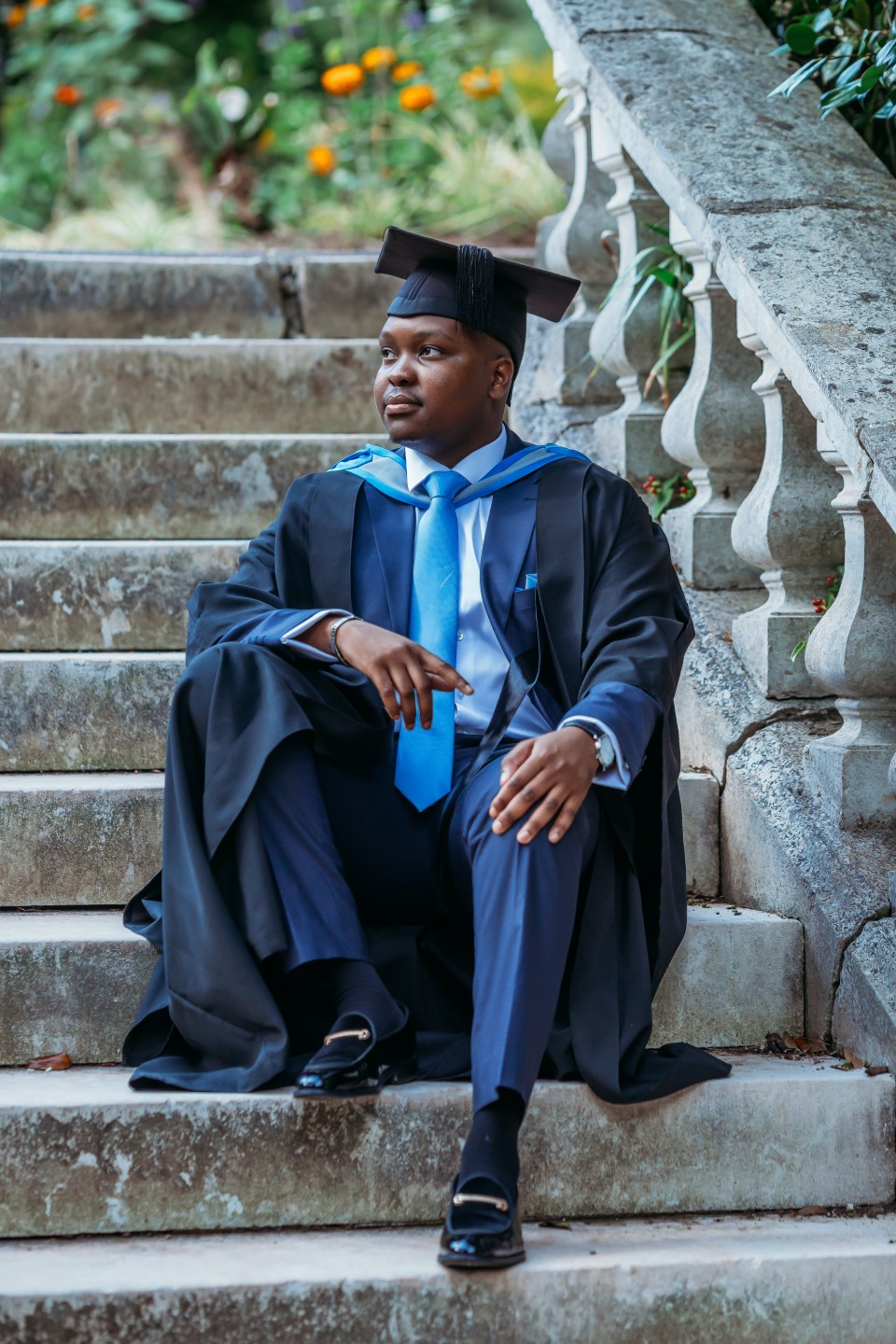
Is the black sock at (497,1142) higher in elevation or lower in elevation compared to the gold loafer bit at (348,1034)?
lower

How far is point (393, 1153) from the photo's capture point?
225 centimetres

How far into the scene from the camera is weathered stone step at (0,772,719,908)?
2.88m

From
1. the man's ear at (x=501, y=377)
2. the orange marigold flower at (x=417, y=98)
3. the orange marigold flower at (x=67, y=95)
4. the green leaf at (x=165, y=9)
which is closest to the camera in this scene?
the man's ear at (x=501, y=377)

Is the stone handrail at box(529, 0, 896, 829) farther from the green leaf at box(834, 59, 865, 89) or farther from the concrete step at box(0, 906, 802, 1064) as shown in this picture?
the concrete step at box(0, 906, 802, 1064)

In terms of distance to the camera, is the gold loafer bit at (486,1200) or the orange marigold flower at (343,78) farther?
the orange marigold flower at (343,78)

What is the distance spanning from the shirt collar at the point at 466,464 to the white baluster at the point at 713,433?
21.2 inches

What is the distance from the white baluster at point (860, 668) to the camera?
260 cm

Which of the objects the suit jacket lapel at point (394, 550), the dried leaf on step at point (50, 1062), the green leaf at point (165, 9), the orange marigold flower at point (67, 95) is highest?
the green leaf at point (165, 9)

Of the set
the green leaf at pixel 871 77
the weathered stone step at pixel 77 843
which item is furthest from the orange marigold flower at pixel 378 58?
the weathered stone step at pixel 77 843

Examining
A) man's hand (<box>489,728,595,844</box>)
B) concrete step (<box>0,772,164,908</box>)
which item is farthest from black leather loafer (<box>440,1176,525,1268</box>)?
concrete step (<box>0,772,164,908</box>)

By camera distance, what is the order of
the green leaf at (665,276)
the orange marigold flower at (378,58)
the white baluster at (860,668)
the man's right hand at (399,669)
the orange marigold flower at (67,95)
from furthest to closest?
1. the orange marigold flower at (67,95)
2. the orange marigold flower at (378,58)
3. the green leaf at (665,276)
4. the white baluster at (860,668)
5. the man's right hand at (399,669)

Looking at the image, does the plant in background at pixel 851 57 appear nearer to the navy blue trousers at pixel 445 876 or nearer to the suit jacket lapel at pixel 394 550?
the suit jacket lapel at pixel 394 550

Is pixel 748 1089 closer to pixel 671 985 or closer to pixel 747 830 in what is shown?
pixel 671 985

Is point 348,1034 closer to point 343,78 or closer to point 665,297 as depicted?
point 665,297
